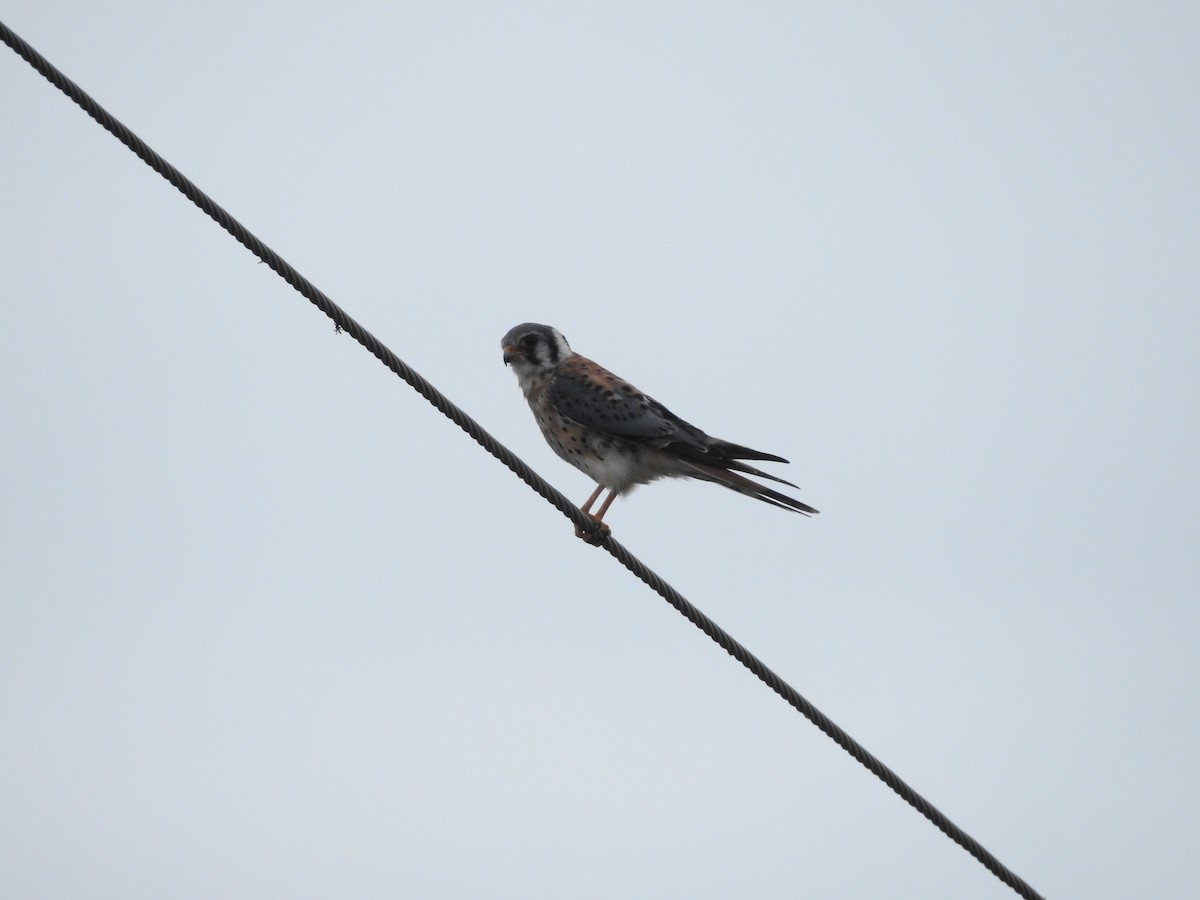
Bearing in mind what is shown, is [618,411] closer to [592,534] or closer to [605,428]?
[605,428]

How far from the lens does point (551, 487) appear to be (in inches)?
181

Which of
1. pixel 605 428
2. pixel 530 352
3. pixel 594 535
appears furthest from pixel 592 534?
pixel 530 352

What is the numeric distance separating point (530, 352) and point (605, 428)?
35.4 inches

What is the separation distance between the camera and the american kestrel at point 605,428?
6.20 metres

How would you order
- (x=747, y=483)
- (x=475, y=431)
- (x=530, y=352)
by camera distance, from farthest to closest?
(x=530, y=352) < (x=747, y=483) < (x=475, y=431)

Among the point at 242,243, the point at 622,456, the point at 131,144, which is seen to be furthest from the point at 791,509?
the point at 131,144

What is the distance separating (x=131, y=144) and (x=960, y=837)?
3176 millimetres

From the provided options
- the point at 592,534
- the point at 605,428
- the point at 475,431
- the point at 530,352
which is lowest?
the point at 475,431

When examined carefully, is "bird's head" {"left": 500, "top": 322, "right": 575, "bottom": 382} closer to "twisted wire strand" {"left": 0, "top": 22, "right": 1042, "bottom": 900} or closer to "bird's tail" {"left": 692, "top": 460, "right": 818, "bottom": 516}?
"bird's tail" {"left": 692, "top": 460, "right": 818, "bottom": 516}

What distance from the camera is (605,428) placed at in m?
6.71

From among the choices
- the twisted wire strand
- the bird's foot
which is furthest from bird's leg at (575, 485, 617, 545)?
the twisted wire strand

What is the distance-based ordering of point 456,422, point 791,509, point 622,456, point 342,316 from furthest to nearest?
point 622,456
point 791,509
point 456,422
point 342,316

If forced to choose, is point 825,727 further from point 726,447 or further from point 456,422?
point 726,447

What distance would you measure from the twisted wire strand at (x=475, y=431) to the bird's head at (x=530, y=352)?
9.20 ft
